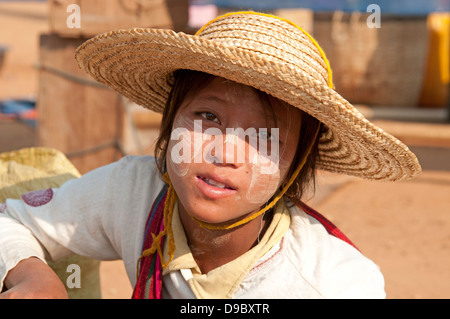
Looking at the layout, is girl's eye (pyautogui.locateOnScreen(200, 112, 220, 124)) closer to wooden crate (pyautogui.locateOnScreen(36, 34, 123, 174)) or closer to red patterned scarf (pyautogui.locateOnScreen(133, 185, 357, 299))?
red patterned scarf (pyautogui.locateOnScreen(133, 185, 357, 299))

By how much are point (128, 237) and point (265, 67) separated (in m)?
0.78

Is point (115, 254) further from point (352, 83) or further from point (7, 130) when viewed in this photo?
point (352, 83)

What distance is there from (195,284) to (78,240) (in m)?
0.46

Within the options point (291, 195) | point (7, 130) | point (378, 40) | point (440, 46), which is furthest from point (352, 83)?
point (291, 195)

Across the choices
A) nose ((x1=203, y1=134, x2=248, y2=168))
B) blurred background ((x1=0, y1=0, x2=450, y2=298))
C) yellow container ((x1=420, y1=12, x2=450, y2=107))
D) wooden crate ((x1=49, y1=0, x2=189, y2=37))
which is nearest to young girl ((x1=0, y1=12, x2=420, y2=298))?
nose ((x1=203, y1=134, x2=248, y2=168))

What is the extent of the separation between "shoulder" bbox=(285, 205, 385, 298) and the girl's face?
0.19m

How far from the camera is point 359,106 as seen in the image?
8234 millimetres

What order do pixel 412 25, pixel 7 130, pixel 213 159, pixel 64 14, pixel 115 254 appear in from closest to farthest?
pixel 213 159 < pixel 115 254 < pixel 64 14 < pixel 7 130 < pixel 412 25

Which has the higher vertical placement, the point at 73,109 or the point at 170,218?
the point at 73,109

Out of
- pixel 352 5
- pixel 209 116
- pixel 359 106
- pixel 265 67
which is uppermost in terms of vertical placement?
pixel 352 5

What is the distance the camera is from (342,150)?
1777 mm

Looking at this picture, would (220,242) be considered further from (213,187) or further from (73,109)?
(73,109)

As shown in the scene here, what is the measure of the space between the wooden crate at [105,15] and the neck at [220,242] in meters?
2.62

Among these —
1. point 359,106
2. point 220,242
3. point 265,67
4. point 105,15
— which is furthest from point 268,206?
point 359,106
